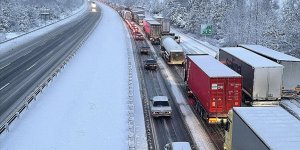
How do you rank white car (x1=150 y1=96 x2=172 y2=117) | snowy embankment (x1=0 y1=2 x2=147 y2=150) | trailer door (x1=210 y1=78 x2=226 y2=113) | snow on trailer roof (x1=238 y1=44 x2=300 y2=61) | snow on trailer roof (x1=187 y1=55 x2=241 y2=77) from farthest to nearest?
snow on trailer roof (x1=238 y1=44 x2=300 y2=61) → white car (x1=150 y1=96 x2=172 y2=117) → snow on trailer roof (x1=187 y1=55 x2=241 y2=77) → trailer door (x1=210 y1=78 x2=226 y2=113) → snowy embankment (x1=0 y1=2 x2=147 y2=150)

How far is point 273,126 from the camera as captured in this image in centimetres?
1647

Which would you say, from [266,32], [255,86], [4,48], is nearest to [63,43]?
[4,48]

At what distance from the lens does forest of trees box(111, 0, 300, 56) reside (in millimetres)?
60500

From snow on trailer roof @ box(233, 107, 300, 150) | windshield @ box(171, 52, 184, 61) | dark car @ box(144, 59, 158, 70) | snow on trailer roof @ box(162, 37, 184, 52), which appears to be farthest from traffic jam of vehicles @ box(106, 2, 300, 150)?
snow on trailer roof @ box(162, 37, 184, 52)

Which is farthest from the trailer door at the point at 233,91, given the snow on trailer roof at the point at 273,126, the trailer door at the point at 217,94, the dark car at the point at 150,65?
the dark car at the point at 150,65

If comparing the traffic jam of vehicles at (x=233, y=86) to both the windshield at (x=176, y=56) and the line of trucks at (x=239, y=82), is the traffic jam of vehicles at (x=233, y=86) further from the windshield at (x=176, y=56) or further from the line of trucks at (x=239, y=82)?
the windshield at (x=176, y=56)

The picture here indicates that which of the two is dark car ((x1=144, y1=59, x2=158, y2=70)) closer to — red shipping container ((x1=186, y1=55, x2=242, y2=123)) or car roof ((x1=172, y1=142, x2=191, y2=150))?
red shipping container ((x1=186, y1=55, x2=242, y2=123))

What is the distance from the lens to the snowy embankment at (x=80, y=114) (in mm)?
26641

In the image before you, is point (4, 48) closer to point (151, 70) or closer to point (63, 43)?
point (63, 43)

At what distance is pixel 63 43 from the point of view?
259 ft

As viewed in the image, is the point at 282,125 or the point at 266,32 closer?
the point at 282,125

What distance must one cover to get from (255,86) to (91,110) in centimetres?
1383

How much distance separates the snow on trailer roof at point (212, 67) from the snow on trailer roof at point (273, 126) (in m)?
10.9

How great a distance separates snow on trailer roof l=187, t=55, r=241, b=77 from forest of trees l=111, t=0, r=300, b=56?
25.0 metres
